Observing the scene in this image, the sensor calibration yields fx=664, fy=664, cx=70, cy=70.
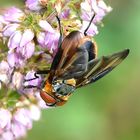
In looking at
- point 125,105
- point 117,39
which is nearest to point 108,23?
point 117,39

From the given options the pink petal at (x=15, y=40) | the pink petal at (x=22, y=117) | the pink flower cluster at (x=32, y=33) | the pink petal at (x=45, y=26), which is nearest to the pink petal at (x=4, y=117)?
the pink flower cluster at (x=32, y=33)

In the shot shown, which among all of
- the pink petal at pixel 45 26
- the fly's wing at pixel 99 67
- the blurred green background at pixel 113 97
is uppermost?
the pink petal at pixel 45 26

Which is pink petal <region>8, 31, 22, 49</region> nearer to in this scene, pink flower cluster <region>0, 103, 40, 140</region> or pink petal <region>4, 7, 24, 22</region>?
pink petal <region>4, 7, 24, 22</region>

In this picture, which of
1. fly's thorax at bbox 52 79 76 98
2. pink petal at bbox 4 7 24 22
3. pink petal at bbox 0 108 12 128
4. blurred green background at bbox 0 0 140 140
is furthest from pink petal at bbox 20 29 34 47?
blurred green background at bbox 0 0 140 140

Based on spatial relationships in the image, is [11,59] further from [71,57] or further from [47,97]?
[71,57]

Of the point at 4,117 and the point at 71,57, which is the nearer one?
the point at 71,57

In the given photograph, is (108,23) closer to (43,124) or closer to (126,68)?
(126,68)

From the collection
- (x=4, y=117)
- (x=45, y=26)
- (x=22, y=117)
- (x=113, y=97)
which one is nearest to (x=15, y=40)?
(x=45, y=26)

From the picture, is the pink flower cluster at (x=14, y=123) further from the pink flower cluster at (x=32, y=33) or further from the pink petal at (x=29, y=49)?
the pink petal at (x=29, y=49)
